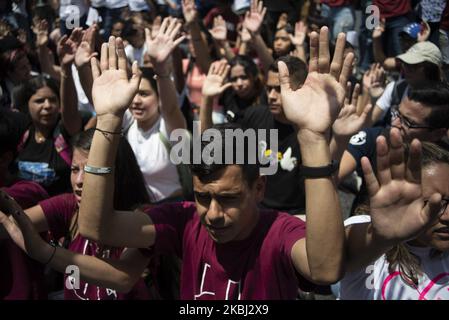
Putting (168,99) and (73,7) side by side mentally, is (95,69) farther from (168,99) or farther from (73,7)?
(73,7)

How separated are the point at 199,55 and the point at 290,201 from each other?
2.07 meters

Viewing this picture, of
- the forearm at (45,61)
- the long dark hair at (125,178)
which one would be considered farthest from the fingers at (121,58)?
the forearm at (45,61)

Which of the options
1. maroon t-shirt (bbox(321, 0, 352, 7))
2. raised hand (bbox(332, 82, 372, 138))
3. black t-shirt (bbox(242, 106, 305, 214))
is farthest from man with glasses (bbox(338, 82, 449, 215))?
maroon t-shirt (bbox(321, 0, 352, 7))

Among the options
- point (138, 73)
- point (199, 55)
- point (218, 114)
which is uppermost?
point (138, 73)

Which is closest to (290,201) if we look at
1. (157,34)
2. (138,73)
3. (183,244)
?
(157,34)

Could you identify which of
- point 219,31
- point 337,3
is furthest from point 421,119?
point 337,3

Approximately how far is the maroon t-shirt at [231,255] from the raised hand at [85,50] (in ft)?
4.47

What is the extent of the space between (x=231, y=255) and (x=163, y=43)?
146 centimetres

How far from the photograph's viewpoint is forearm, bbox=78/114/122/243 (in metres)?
1.85

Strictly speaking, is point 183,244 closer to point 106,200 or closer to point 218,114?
point 106,200

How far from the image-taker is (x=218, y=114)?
511cm

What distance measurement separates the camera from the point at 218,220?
186 centimetres

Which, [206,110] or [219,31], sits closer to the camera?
[206,110]

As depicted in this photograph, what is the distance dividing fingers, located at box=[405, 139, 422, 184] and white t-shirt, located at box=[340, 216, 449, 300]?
557mm
